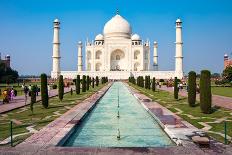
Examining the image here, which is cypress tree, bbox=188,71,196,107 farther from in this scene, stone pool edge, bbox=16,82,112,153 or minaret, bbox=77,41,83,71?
minaret, bbox=77,41,83,71

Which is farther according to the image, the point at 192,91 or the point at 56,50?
the point at 56,50

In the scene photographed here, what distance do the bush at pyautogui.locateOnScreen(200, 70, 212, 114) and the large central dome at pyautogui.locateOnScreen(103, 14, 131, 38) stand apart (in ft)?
122

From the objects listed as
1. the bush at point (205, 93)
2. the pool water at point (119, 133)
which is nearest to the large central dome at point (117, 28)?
the bush at point (205, 93)

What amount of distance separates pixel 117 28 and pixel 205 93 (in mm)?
37824

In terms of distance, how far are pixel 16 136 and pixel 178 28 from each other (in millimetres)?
34128

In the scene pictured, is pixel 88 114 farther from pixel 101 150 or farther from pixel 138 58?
pixel 138 58

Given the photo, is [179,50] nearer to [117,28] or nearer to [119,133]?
[117,28]

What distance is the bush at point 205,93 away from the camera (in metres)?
8.55

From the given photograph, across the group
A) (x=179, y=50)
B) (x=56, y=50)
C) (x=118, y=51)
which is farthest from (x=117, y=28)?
(x=179, y=50)

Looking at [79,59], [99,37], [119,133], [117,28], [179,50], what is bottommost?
[119,133]

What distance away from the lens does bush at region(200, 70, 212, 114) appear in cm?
855

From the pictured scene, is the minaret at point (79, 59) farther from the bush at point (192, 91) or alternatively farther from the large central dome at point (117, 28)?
the bush at point (192, 91)

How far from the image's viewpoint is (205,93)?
28.8 feet

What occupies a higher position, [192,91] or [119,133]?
[192,91]
